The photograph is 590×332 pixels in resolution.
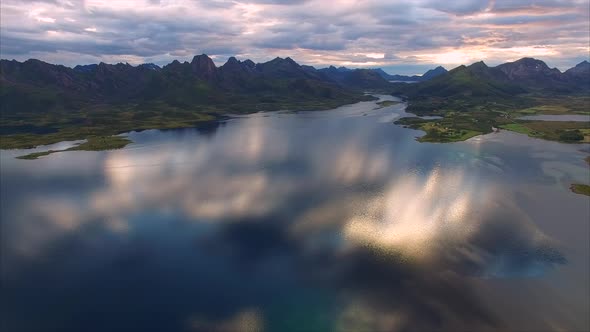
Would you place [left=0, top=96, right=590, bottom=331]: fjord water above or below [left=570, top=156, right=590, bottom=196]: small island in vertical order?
below

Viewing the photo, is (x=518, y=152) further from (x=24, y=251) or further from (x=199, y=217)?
(x=24, y=251)

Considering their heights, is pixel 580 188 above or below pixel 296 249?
above

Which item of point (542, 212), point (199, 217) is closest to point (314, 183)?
point (199, 217)

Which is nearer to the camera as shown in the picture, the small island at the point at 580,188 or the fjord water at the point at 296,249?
the fjord water at the point at 296,249

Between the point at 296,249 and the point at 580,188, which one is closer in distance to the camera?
the point at 296,249

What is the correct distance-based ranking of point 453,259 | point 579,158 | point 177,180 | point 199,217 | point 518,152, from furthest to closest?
point 518,152, point 579,158, point 177,180, point 199,217, point 453,259

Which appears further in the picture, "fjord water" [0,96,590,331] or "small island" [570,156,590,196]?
"small island" [570,156,590,196]

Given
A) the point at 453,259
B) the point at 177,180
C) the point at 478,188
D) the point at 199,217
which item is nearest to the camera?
the point at 453,259

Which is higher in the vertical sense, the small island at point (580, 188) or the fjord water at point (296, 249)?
the small island at point (580, 188)
